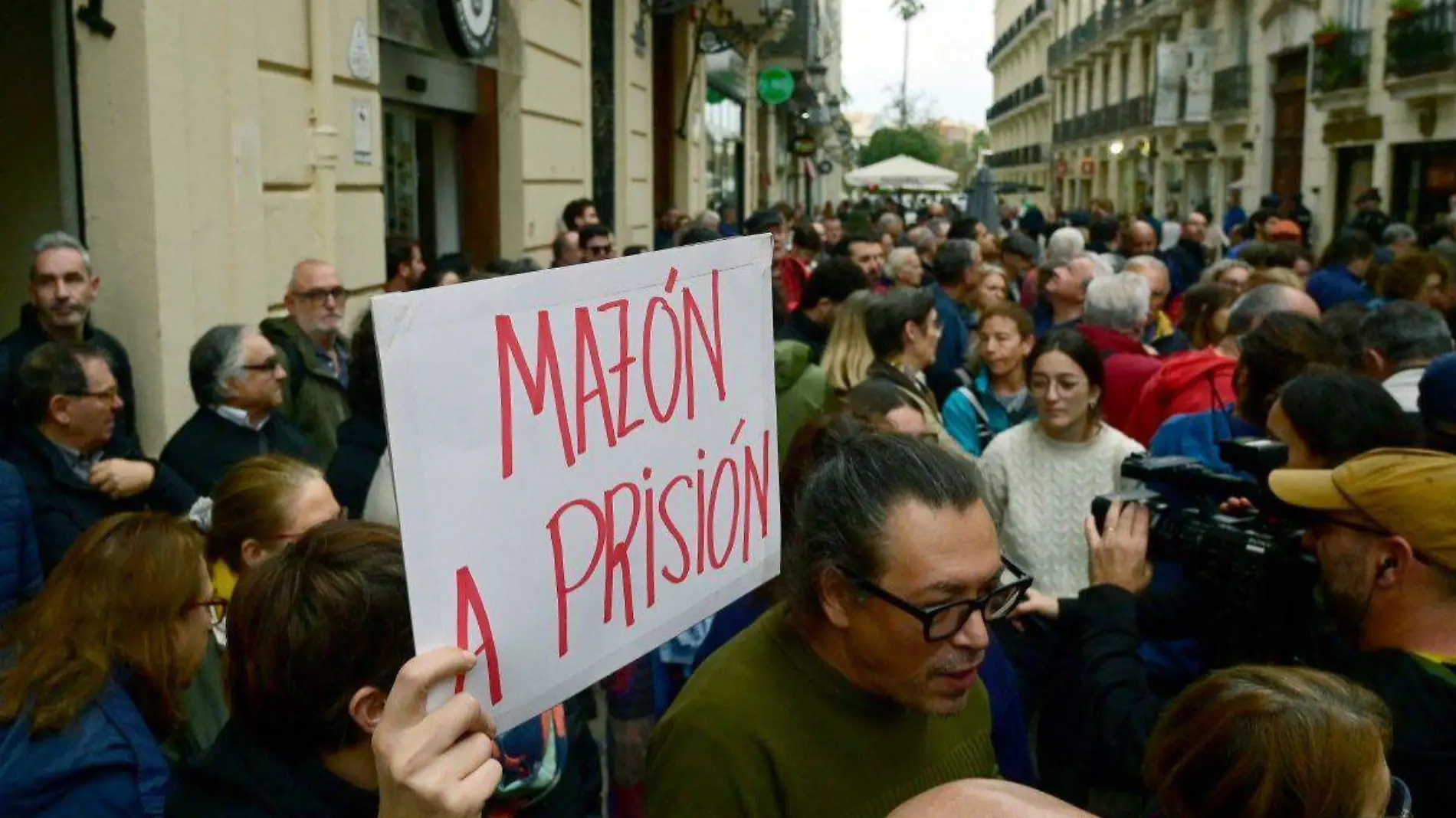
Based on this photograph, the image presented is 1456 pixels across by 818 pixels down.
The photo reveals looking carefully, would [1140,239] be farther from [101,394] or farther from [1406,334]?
[101,394]

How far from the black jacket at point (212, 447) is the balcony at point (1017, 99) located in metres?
65.0

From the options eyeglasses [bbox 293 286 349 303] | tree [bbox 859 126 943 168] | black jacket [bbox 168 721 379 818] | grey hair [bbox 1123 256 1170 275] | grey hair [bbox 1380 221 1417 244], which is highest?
tree [bbox 859 126 943 168]

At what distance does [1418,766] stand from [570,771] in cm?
145

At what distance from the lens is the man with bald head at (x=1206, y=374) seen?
14.8 ft

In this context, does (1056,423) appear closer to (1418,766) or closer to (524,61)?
(1418,766)

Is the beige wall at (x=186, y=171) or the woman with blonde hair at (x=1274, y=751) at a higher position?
the beige wall at (x=186, y=171)

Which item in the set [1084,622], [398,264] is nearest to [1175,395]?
[1084,622]

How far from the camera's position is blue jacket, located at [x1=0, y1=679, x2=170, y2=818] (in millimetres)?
2096

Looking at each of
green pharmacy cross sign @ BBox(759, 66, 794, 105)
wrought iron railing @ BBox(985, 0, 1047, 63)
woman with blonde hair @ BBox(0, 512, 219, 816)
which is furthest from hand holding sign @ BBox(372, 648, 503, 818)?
wrought iron railing @ BBox(985, 0, 1047, 63)

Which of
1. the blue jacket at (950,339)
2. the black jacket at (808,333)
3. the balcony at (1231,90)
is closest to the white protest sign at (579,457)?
the black jacket at (808,333)

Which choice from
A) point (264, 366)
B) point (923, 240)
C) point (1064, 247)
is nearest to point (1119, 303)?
point (1064, 247)

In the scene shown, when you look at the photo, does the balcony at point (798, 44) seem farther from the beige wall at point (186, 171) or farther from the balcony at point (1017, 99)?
the balcony at point (1017, 99)

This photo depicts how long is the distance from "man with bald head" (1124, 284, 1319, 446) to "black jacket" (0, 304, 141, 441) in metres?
3.43

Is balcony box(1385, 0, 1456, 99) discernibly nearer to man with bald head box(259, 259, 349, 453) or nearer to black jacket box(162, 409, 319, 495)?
man with bald head box(259, 259, 349, 453)
